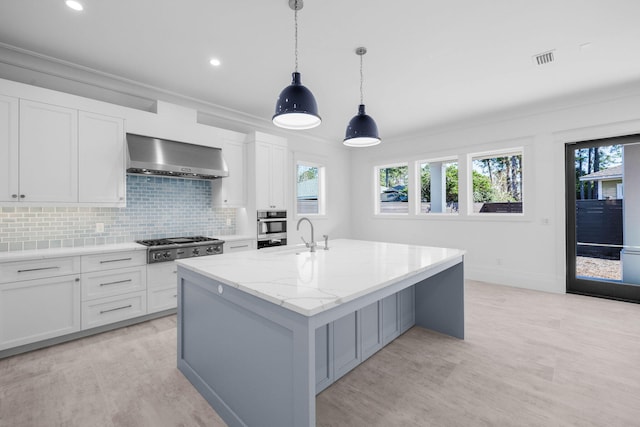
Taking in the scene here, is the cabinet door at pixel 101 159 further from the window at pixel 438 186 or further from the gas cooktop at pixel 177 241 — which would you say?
the window at pixel 438 186

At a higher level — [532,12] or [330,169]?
[532,12]

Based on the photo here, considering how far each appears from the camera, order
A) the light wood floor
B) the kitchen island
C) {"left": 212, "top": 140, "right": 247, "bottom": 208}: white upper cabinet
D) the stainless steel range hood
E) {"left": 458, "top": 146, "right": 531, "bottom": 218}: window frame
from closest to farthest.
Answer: the kitchen island
the light wood floor
the stainless steel range hood
{"left": 212, "top": 140, "right": 247, "bottom": 208}: white upper cabinet
{"left": 458, "top": 146, "right": 531, "bottom": 218}: window frame

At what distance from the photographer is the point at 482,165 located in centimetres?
515

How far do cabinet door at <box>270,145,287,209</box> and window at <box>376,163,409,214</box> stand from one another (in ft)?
8.48

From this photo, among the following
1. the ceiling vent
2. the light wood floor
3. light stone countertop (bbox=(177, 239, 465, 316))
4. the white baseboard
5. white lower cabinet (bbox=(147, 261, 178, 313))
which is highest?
the ceiling vent

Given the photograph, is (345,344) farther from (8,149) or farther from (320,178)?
(320,178)

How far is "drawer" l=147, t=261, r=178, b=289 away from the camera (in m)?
3.27

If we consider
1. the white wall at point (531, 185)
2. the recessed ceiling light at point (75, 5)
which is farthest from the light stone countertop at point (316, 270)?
the white wall at point (531, 185)

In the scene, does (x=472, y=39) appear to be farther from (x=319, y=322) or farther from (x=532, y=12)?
(x=319, y=322)

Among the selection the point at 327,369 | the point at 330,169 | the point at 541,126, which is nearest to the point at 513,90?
the point at 541,126

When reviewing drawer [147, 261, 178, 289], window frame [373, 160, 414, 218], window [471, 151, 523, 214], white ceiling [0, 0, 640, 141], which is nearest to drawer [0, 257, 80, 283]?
drawer [147, 261, 178, 289]

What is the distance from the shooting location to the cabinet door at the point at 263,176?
4.41 m

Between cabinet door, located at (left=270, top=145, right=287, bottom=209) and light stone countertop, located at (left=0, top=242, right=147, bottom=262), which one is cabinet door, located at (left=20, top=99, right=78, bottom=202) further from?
cabinet door, located at (left=270, top=145, right=287, bottom=209)

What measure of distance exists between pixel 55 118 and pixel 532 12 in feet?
14.2
